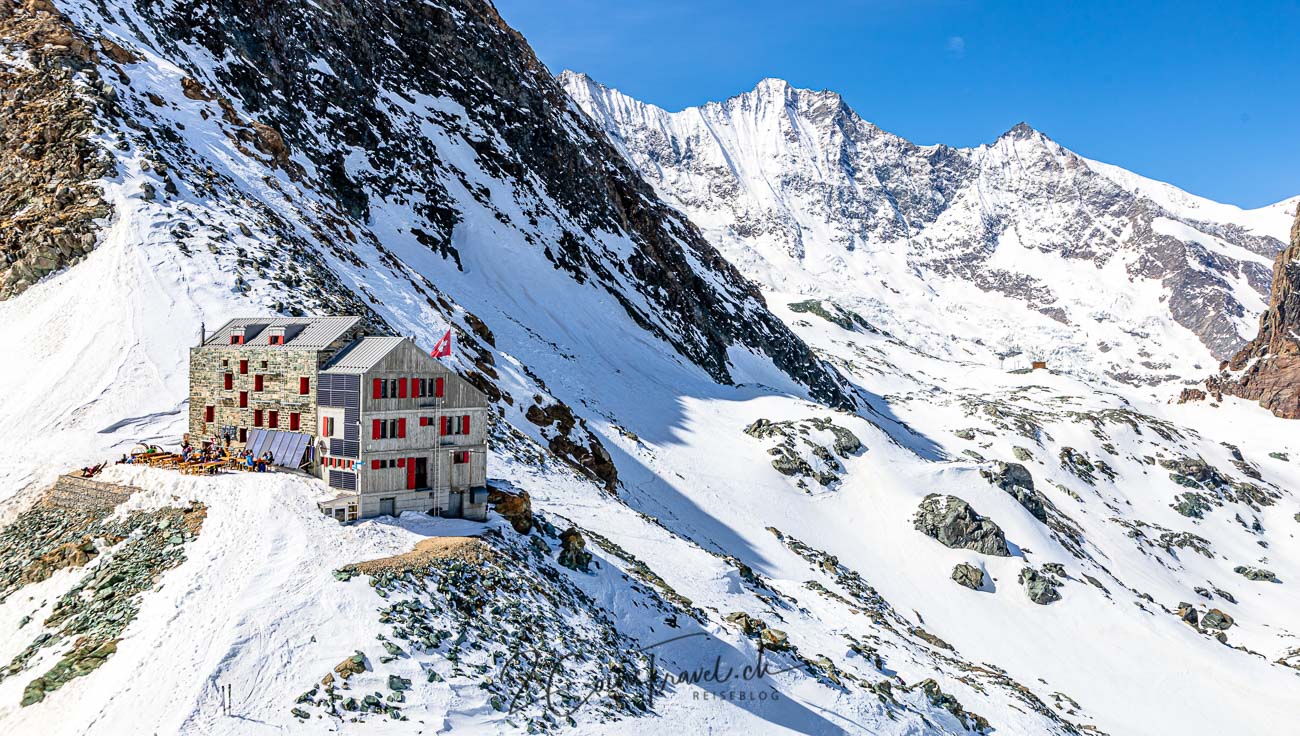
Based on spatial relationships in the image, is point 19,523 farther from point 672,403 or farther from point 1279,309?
point 1279,309

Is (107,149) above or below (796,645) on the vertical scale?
above

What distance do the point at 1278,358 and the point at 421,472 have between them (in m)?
193

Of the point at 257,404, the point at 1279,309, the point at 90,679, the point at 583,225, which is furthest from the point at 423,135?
the point at 1279,309

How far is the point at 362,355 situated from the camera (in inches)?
975

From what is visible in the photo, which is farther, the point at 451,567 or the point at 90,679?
the point at 451,567

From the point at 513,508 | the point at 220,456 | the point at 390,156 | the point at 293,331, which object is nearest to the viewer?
the point at 220,456

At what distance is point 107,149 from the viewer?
40.4m

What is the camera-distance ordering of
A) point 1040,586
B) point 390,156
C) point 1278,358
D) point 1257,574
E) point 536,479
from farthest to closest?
point 1278,358 → point 1257,574 → point 390,156 → point 1040,586 → point 536,479

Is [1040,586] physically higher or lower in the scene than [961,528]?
lower

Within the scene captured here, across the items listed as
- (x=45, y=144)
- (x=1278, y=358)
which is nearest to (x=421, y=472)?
(x=45, y=144)

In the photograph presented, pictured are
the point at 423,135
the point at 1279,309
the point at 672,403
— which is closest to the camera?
the point at 672,403

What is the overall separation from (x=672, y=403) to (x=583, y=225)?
30.7 meters

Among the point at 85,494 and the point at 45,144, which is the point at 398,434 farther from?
the point at 45,144

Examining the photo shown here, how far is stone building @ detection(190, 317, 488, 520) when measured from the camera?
23.9 metres
